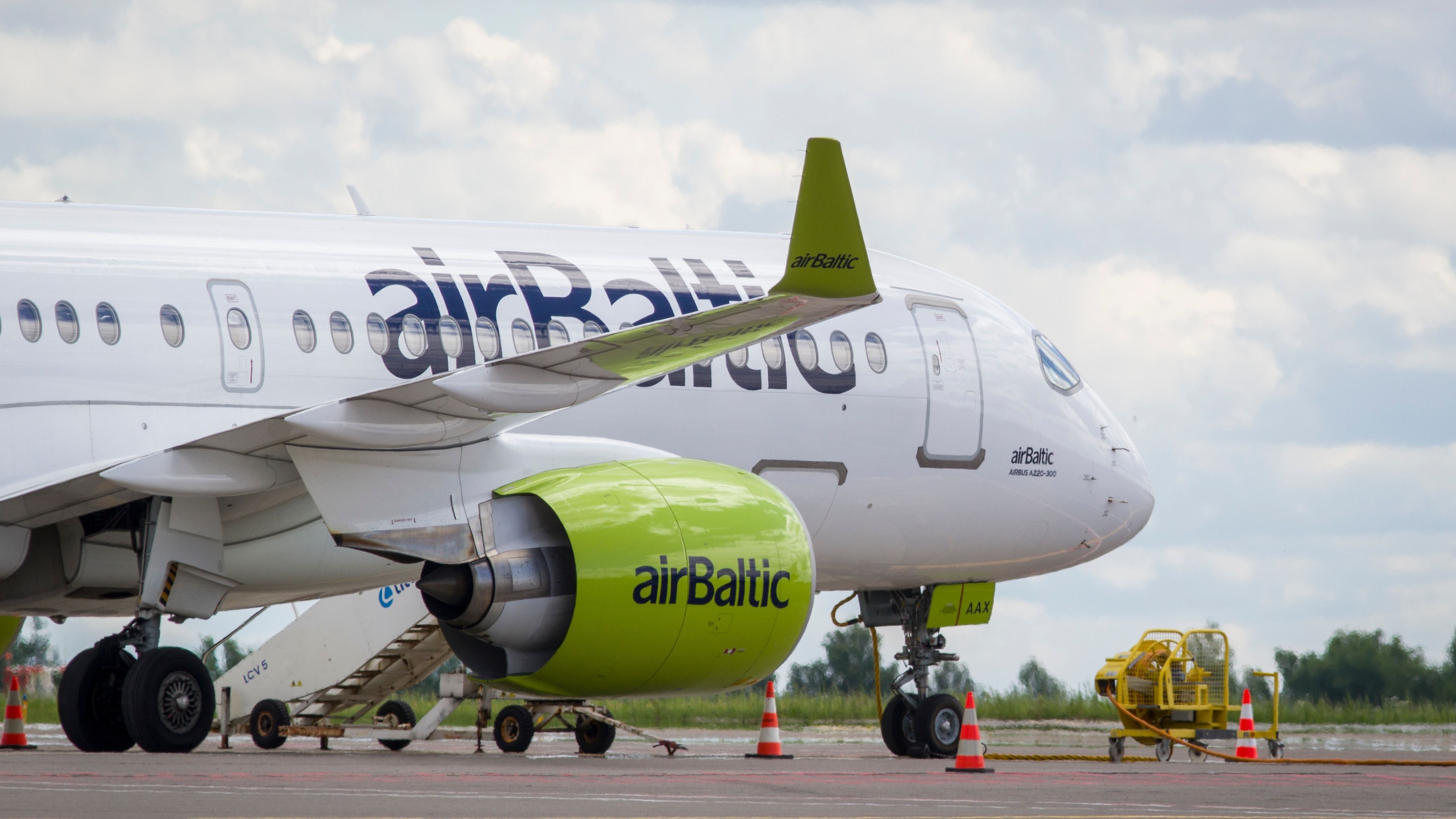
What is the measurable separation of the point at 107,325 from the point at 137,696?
2.43 meters

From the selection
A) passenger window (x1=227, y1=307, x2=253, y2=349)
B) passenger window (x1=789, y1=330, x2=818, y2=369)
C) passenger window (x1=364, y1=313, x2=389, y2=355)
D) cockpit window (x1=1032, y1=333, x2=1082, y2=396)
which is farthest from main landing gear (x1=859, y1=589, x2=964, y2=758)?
passenger window (x1=227, y1=307, x2=253, y2=349)

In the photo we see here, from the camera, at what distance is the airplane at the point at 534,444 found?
9859 millimetres

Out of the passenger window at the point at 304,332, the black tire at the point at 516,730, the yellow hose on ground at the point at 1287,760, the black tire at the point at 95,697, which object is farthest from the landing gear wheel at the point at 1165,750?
the black tire at the point at 95,697

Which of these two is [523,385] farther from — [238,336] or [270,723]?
[270,723]

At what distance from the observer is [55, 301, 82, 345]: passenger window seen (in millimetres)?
11680

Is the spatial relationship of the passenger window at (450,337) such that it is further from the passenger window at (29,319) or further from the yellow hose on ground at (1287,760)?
the yellow hose on ground at (1287,760)

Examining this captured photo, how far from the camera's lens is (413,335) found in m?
12.8

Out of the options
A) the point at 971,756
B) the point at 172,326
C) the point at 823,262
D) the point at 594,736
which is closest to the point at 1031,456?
the point at 971,756

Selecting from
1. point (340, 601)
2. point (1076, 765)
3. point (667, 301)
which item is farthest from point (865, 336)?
point (340, 601)

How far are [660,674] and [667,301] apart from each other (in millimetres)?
4392

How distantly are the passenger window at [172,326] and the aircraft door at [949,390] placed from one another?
5.91 m

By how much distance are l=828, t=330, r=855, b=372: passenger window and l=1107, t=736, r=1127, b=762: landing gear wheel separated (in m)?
4.26

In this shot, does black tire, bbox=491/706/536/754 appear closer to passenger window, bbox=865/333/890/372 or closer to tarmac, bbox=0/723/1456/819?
tarmac, bbox=0/723/1456/819

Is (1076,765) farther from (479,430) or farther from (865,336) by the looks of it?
(479,430)
